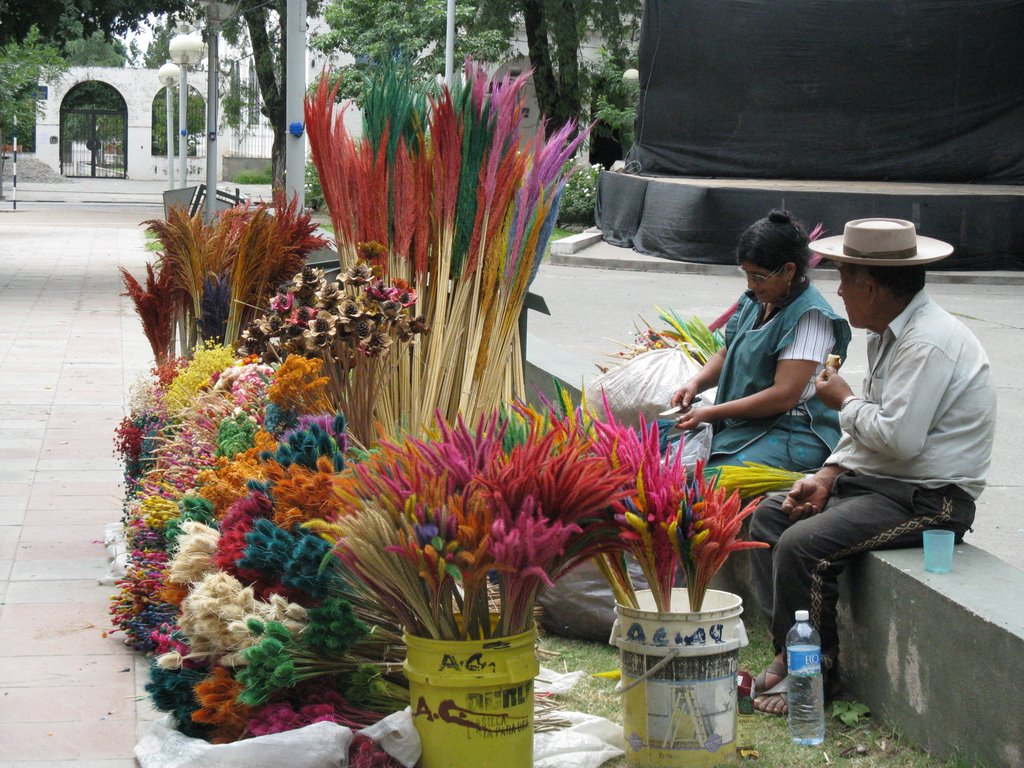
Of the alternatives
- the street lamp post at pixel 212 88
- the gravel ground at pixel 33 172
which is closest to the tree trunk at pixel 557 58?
the street lamp post at pixel 212 88

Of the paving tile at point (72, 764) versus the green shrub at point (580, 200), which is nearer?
the paving tile at point (72, 764)

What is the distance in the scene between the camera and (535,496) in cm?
265

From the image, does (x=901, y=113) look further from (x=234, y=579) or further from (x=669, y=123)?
(x=234, y=579)

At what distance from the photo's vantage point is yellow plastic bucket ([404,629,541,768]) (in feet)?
8.97

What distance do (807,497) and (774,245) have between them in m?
0.83

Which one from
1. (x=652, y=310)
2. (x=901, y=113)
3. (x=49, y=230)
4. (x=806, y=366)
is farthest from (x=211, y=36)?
(x=49, y=230)

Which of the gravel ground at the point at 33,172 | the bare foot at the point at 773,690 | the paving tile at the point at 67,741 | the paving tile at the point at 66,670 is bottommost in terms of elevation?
the paving tile at the point at 66,670

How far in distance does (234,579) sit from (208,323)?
8.06 feet

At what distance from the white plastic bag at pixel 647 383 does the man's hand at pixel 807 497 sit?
3.48ft

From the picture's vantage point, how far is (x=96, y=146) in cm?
5162

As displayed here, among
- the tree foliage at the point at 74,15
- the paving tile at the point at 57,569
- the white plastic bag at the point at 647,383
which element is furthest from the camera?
the tree foliage at the point at 74,15

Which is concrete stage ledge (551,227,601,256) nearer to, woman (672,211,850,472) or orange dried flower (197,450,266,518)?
woman (672,211,850,472)

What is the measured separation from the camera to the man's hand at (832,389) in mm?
3359

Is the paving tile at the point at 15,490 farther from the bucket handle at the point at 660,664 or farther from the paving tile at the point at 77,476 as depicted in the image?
the bucket handle at the point at 660,664
